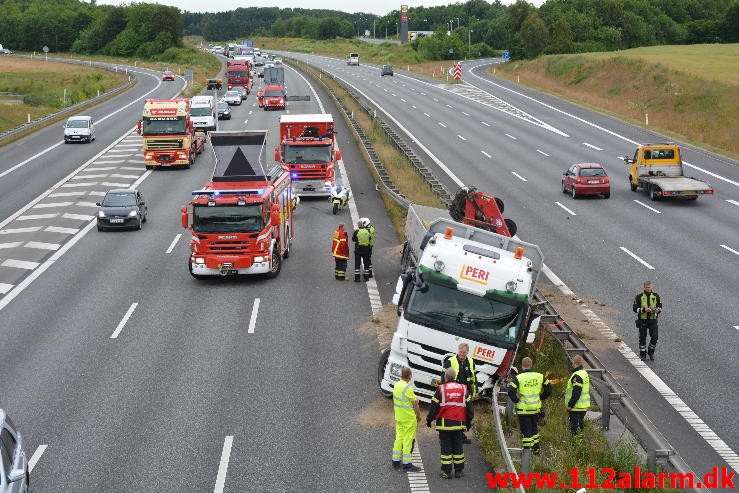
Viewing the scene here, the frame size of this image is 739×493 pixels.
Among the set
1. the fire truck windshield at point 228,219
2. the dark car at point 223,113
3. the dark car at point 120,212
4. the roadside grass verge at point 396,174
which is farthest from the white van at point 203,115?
the fire truck windshield at point 228,219

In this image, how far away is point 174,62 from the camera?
541ft

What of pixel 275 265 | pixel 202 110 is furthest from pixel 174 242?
pixel 202 110

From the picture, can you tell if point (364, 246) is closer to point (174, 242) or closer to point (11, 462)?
point (174, 242)

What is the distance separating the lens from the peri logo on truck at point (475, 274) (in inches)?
658

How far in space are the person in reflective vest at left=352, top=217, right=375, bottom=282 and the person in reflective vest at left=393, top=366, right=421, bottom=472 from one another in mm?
12098

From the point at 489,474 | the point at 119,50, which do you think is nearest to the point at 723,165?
the point at 489,474

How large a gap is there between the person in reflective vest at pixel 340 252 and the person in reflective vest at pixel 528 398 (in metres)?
12.1

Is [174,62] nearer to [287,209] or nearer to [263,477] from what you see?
[287,209]

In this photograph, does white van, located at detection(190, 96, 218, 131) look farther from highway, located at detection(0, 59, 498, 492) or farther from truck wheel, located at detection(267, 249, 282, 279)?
truck wheel, located at detection(267, 249, 282, 279)

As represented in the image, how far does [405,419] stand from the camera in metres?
14.4

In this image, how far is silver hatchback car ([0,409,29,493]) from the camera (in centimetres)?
1156

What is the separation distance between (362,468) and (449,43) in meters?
154

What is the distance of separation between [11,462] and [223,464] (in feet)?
12.1

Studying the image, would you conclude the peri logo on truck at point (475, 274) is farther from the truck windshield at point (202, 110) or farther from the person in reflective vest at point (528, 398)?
the truck windshield at point (202, 110)
